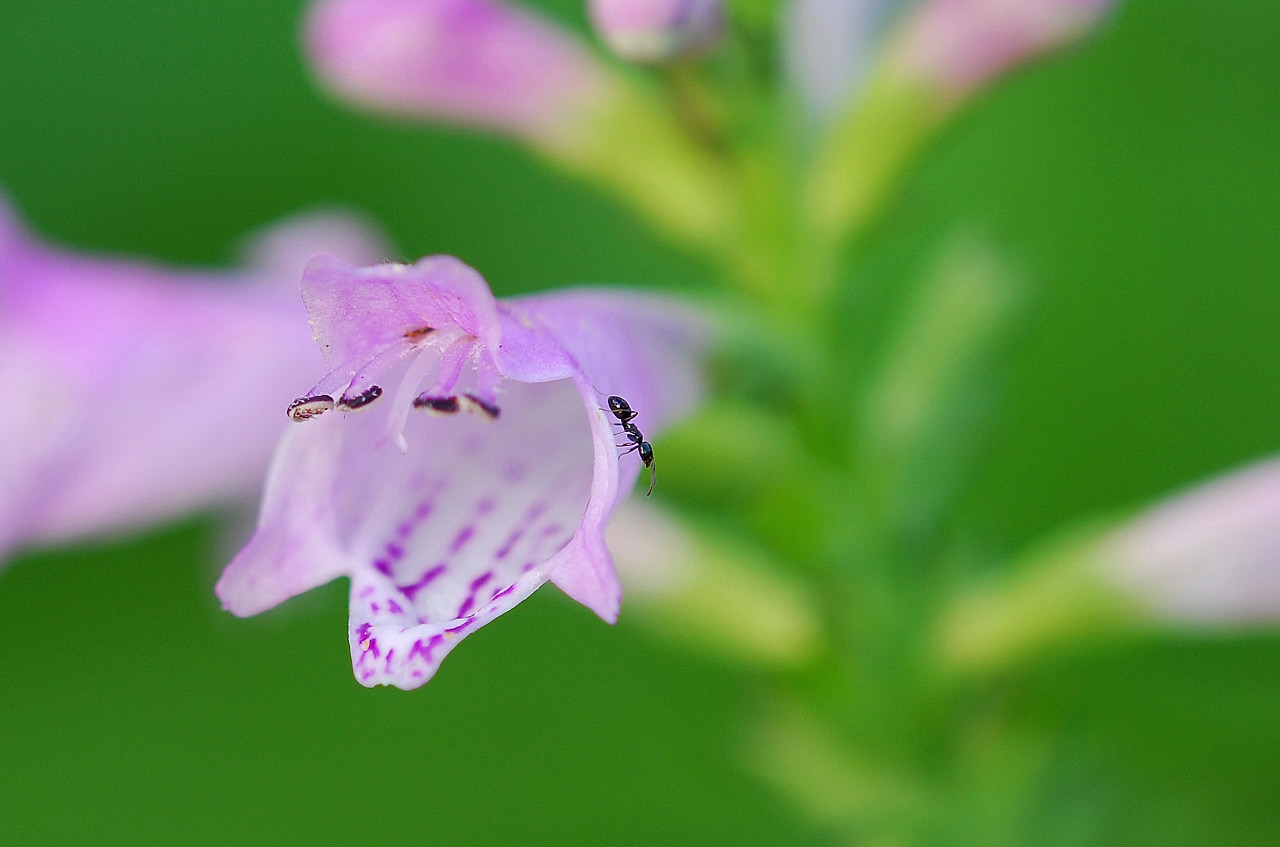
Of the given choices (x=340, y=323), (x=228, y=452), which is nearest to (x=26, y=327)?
(x=228, y=452)

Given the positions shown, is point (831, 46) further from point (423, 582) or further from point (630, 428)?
point (423, 582)

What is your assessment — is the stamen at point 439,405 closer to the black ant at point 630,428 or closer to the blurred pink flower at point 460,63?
the black ant at point 630,428

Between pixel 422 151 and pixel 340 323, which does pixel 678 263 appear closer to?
pixel 422 151

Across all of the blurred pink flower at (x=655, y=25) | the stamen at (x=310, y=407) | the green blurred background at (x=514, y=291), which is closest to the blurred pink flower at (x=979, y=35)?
the blurred pink flower at (x=655, y=25)

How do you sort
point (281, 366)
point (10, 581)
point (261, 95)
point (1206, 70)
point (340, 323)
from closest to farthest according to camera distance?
1. point (340, 323)
2. point (281, 366)
3. point (1206, 70)
4. point (10, 581)
5. point (261, 95)

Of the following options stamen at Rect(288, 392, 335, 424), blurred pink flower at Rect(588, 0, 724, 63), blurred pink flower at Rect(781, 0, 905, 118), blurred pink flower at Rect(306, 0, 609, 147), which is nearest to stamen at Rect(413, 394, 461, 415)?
stamen at Rect(288, 392, 335, 424)
